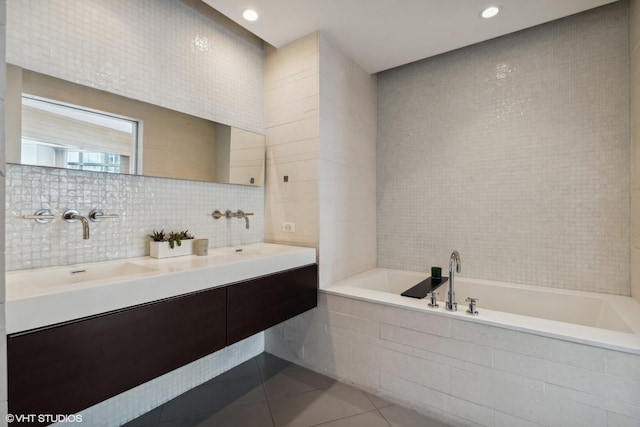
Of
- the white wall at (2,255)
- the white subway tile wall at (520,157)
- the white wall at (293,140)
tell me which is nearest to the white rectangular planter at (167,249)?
the white wall at (293,140)

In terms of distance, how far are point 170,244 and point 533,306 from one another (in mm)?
2583

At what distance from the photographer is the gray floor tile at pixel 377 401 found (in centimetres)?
188

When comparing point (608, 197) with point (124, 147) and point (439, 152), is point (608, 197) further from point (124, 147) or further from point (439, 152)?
point (124, 147)

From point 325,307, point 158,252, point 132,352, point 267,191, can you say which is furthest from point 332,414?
point 267,191

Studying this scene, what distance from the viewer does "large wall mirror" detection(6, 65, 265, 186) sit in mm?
1379

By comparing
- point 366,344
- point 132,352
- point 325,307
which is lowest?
point 366,344

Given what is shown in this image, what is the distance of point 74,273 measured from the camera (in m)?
1.43

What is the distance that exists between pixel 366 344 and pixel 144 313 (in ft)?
4.63

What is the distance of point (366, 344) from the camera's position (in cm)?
202

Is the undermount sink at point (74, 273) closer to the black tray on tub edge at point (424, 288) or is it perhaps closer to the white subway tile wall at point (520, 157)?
the black tray on tub edge at point (424, 288)

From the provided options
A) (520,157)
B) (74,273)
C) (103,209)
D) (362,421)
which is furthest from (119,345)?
(520,157)

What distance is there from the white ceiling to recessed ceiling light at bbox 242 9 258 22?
0.03 meters

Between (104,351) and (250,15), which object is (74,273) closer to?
(104,351)

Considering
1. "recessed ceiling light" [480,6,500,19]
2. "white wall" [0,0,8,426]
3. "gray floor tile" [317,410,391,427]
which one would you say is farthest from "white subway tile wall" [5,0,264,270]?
"recessed ceiling light" [480,6,500,19]
